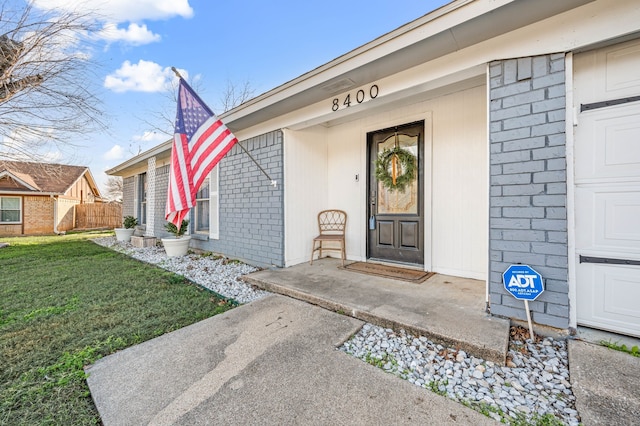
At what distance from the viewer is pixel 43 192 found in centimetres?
1283

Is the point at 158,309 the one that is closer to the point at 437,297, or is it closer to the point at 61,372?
the point at 61,372

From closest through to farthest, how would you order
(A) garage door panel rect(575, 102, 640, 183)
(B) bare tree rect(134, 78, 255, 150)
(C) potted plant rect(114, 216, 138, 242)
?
(A) garage door panel rect(575, 102, 640, 183) < (C) potted plant rect(114, 216, 138, 242) < (B) bare tree rect(134, 78, 255, 150)

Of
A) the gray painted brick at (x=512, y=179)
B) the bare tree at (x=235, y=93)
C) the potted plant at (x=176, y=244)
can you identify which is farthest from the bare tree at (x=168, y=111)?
the gray painted brick at (x=512, y=179)

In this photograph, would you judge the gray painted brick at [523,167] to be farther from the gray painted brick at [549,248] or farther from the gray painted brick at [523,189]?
the gray painted brick at [549,248]

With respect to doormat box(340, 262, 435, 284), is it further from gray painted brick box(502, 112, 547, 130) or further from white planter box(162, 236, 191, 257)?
white planter box(162, 236, 191, 257)

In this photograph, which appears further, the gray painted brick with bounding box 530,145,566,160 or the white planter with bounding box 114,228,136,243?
the white planter with bounding box 114,228,136,243

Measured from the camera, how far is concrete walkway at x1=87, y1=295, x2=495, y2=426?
1.31 meters

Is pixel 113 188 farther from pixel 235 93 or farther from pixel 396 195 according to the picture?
pixel 396 195

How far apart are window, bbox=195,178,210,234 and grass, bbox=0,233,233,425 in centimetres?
164

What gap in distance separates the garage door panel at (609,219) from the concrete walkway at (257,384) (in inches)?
64.6

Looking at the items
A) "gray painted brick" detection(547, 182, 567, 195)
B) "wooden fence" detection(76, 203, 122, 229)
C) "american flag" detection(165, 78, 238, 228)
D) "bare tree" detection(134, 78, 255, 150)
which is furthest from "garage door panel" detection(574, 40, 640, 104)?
"wooden fence" detection(76, 203, 122, 229)

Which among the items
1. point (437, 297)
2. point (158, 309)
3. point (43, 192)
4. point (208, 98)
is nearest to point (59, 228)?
point (43, 192)

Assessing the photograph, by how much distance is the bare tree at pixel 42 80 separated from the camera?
3617 millimetres

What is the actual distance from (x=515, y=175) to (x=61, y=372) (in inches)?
142
